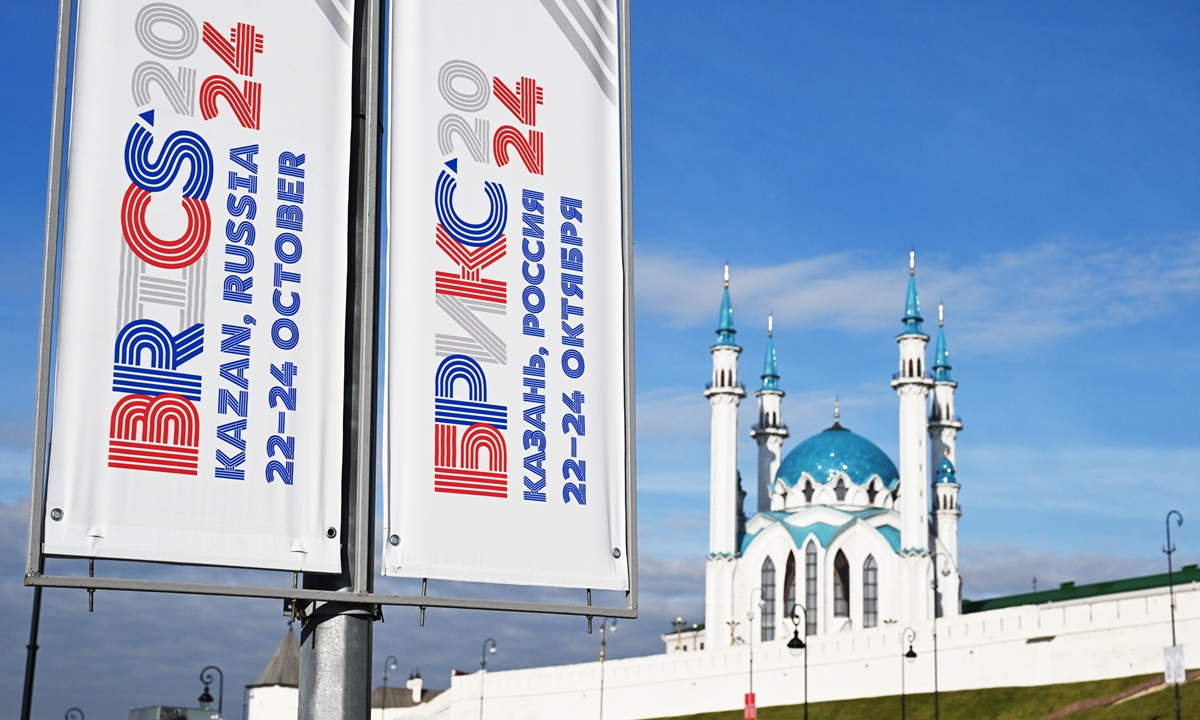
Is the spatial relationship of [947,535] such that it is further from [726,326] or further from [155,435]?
[155,435]

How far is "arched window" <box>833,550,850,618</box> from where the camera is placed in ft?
300

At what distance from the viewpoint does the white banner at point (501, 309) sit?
12.5 m

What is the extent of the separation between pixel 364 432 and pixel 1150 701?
5203 centimetres

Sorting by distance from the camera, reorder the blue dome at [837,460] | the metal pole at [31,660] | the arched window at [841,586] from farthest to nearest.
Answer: the blue dome at [837,460]
the arched window at [841,586]
the metal pole at [31,660]

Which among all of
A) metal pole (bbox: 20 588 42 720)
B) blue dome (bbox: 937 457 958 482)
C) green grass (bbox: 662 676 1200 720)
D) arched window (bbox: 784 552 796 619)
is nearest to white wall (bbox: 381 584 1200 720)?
green grass (bbox: 662 676 1200 720)

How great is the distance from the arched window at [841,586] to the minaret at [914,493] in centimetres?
589

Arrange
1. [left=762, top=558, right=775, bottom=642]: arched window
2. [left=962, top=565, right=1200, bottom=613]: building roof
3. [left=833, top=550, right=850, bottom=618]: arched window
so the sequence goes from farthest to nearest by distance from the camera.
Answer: [left=762, top=558, right=775, bottom=642]: arched window
[left=833, top=550, right=850, bottom=618]: arched window
[left=962, top=565, right=1200, bottom=613]: building roof

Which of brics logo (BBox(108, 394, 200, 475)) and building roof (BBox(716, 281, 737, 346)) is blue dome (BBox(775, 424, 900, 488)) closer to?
building roof (BBox(716, 281, 737, 346))

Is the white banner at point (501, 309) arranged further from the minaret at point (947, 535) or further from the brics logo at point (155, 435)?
the minaret at point (947, 535)

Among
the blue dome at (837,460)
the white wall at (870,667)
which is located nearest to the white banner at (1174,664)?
the white wall at (870,667)

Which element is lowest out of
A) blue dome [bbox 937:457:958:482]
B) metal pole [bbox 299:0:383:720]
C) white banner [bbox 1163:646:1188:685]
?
white banner [bbox 1163:646:1188:685]

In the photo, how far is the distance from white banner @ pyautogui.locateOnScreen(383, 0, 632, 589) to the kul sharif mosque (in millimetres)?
72927

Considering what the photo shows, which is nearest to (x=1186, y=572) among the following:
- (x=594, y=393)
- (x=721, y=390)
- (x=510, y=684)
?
(x=721, y=390)

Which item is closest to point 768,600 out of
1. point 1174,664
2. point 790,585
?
point 790,585
